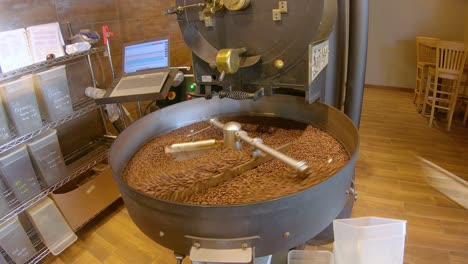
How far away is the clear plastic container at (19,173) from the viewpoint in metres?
1.56

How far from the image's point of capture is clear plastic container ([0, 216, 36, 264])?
5.24 ft

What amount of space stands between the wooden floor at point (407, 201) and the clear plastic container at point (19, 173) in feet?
1.54

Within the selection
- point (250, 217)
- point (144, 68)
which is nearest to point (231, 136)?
point (250, 217)

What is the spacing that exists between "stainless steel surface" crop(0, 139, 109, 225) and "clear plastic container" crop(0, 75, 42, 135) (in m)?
Answer: 0.35

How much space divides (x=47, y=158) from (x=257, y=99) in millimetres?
1373

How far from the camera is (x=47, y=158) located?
69.2 inches

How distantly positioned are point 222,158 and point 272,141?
0.24 metres

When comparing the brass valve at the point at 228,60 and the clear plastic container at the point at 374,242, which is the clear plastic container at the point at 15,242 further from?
the clear plastic container at the point at 374,242

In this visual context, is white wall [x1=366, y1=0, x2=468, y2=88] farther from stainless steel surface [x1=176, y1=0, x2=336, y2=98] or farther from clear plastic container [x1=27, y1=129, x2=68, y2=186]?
clear plastic container [x1=27, y1=129, x2=68, y2=186]

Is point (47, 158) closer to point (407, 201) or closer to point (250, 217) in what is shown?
point (250, 217)

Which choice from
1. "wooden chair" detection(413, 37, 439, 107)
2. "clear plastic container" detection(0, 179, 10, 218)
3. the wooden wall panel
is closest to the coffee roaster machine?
"clear plastic container" detection(0, 179, 10, 218)

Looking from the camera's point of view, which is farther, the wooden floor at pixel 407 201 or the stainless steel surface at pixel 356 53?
the wooden floor at pixel 407 201

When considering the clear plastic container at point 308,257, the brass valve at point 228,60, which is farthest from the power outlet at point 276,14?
the clear plastic container at point 308,257

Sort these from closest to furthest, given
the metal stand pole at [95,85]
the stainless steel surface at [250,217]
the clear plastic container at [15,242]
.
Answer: the stainless steel surface at [250,217] < the clear plastic container at [15,242] < the metal stand pole at [95,85]
